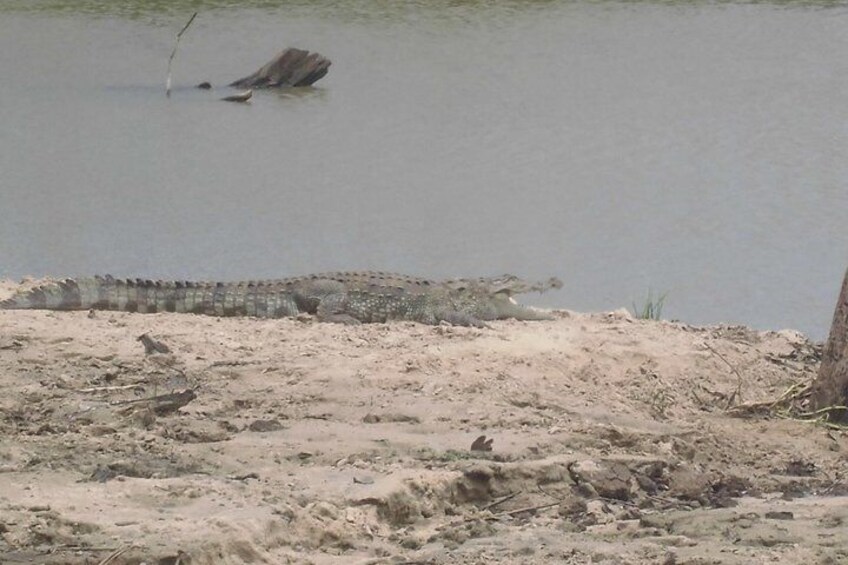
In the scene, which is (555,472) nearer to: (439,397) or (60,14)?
(439,397)

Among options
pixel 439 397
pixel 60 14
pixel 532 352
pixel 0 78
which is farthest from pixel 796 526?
pixel 60 14

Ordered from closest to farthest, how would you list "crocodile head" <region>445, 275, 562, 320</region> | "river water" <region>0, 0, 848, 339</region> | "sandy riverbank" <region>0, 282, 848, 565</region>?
1. "sandy riverbank" <region>0, 282, 848, 565</region>
2. "crocodile head" <region>445, 275, 562, 320</region>
3. "river water" <region>0, 0, 848, 339</region>

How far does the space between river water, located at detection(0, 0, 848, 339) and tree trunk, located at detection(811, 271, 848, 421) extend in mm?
2038

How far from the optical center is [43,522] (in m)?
3.68

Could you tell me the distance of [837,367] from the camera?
5691 millimetres

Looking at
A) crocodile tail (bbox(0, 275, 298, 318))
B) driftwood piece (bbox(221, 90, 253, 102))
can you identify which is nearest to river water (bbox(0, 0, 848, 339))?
driftwood piece (bbox(221, 90, 253, 102))

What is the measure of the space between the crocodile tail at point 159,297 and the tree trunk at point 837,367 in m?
2.55

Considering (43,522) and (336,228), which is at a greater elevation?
(43,522)

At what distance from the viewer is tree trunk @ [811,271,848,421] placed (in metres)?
5.66

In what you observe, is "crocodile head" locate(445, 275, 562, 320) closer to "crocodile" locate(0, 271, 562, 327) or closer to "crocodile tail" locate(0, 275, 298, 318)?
"crocodile" locate(0, 271, 562, 327)

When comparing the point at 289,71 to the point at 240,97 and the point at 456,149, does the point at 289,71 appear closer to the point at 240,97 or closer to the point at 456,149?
the point at 240,97

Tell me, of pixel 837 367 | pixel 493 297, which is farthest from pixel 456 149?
pixel 837 367

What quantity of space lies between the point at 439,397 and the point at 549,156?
223 inches

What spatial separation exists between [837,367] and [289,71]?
7.99 metres
